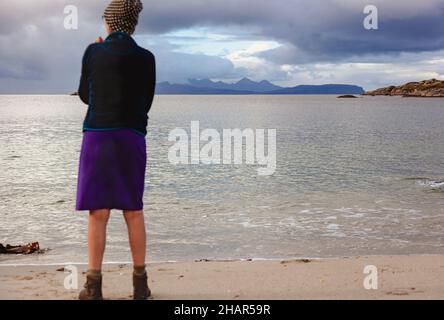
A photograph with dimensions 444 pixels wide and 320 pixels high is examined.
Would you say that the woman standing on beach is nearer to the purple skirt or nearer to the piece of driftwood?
the purple skirt

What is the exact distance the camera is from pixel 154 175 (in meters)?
23.8

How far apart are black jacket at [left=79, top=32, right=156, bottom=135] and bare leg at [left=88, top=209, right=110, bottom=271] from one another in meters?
0.75

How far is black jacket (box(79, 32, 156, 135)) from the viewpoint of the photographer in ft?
16.3

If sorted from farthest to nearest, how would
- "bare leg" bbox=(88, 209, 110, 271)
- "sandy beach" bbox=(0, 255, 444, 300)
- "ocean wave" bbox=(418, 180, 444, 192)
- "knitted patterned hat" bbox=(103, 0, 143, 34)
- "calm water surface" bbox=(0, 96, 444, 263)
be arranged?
"ocean wave" bbox=(418, 180, 444, 192) < "calm water surface" bbox=(0, 96, 444, 263) < "sandy beach" bbox=(0, 255, 444, 300) < "knitted patterned hat" bbox=(103, 0, 143, 34) < "bare leg" bbox=(88, 209, 110, 271)

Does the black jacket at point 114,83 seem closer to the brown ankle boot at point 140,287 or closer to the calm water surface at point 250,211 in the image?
the brown ankle boot at point 140,287

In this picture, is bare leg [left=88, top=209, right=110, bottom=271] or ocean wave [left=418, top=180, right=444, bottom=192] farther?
ocean wave [left=418, top=180, right=444, bottom=192]

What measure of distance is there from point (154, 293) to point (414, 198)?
13.3 meters

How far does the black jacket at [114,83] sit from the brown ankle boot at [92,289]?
1.35m

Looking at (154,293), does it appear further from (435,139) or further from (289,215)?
(435,139)

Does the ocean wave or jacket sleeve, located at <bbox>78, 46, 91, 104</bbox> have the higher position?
jacket sleeve, located at <bbox>78, 46, 91, 104</bbox>

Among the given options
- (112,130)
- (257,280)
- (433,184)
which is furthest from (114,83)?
(433,184)

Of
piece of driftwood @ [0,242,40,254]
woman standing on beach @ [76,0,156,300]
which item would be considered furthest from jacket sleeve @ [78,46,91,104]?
piece of driftwood @ [0,242,40,254]

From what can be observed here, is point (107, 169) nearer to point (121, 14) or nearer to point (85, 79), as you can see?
point (85, 79)
